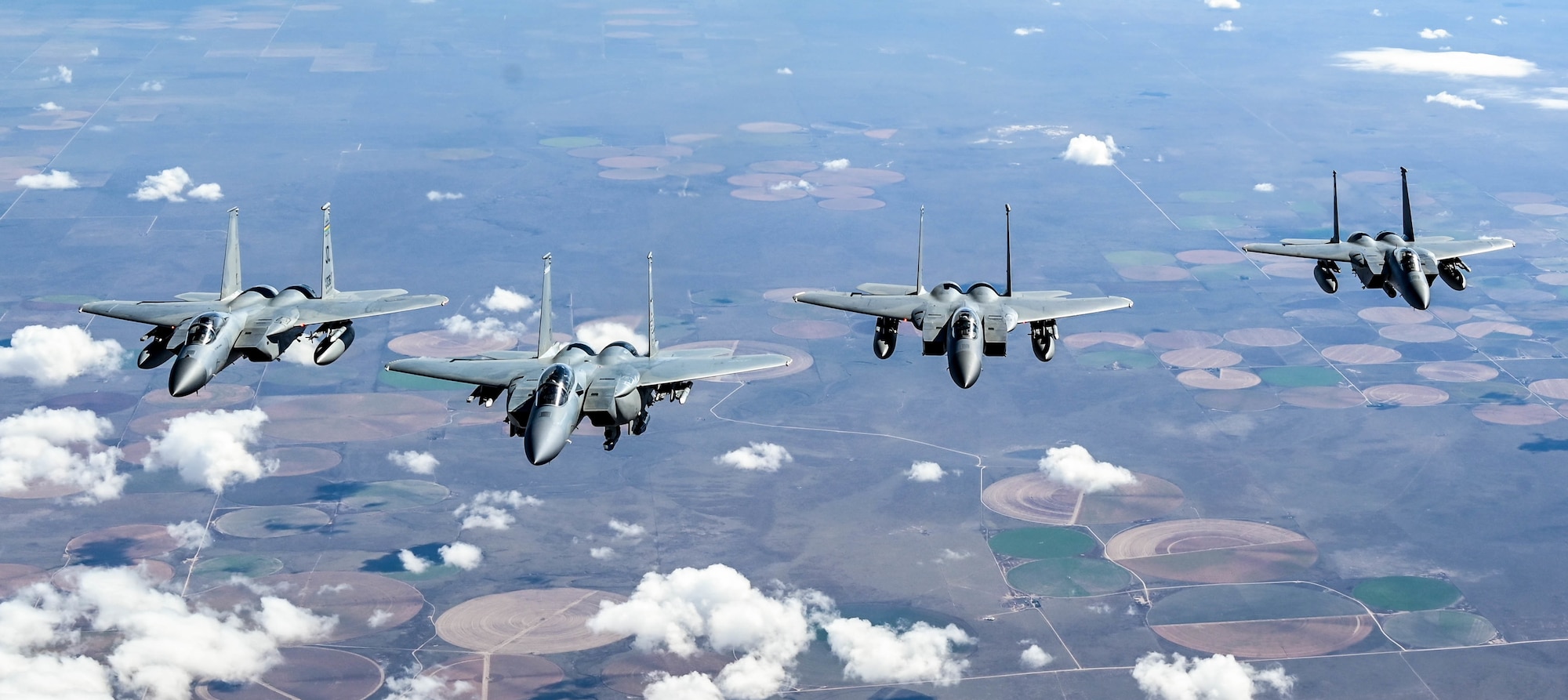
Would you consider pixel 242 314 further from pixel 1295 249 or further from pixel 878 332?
pixel 1295 249

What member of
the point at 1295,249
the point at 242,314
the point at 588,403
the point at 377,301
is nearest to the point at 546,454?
the point at 588,403

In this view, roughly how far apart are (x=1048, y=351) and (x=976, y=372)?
10838 mm

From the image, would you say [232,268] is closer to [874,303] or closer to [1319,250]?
[874,303]

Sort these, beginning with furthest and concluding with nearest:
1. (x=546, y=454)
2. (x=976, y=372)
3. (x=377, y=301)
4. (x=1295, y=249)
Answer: (x=1295, y=249) → (x=377, y=301) → (x=976, y=372) → (x=546, y=454)

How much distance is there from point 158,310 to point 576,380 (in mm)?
32748

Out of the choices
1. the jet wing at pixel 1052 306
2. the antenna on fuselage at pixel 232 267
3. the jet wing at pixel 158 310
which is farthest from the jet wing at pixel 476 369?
the jet wing at pixel 1052 306

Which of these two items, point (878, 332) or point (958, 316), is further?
point (878, 332)

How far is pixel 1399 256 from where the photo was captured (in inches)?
4764

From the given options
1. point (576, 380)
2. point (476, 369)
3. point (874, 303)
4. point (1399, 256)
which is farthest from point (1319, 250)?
point (476, 369)

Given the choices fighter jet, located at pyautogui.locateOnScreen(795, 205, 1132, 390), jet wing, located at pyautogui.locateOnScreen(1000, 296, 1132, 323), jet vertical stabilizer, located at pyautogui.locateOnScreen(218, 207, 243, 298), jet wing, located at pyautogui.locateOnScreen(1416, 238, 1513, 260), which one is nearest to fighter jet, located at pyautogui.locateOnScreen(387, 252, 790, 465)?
fighter jet, located at pyautogui.locateOnScreen(795, 205, 1132, 390)

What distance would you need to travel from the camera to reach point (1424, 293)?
11906 cm

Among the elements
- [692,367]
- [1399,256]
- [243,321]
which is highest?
[1399,256]

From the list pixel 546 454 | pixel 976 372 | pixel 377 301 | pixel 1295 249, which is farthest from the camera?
pixel 1295 249

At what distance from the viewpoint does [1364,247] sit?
123 meters
